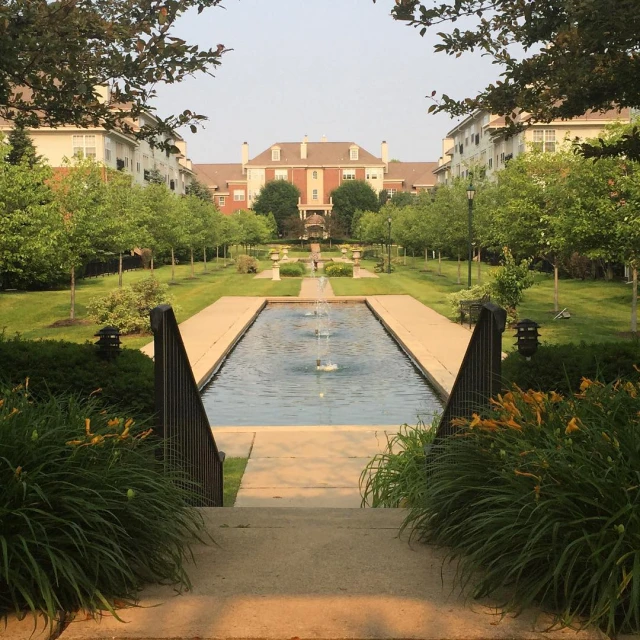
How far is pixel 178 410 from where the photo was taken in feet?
17.4

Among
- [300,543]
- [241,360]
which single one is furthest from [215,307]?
[300,543]

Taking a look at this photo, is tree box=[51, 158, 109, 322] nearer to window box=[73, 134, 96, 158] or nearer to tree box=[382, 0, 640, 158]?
tree box=[382, 0, 640, 158]

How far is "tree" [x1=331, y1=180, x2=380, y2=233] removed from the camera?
341 ft

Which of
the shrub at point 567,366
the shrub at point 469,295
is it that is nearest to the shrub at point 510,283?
the shrub at point 469,295

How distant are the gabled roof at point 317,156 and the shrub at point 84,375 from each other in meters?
106

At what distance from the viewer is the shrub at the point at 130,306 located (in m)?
21.7

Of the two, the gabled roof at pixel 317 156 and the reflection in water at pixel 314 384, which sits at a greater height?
the gabled roof at pixel 317 156

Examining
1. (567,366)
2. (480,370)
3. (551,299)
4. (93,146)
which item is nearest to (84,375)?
(480,370)

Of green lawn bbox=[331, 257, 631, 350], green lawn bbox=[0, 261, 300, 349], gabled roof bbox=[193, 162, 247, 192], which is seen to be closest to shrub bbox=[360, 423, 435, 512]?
green lawn bbox=[331, 257, 631, 350]

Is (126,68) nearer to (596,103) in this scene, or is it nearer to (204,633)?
(596,103)

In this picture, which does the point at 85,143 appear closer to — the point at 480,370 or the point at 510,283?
the point at 510,283

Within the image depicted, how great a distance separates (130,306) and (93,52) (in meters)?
15.6

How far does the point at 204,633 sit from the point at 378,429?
7756 millimetres

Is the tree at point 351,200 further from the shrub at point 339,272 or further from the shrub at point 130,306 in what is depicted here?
the shrub at point 130,306
